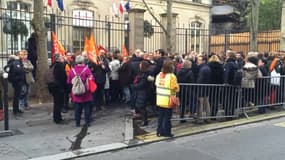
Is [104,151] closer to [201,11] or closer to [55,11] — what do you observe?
[55,11]

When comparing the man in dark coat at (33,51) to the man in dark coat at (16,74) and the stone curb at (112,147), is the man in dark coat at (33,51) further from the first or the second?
the stone curb at (112,147)

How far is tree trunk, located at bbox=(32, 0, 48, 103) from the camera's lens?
11656mm

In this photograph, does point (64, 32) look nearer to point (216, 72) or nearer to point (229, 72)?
point (216, 72)

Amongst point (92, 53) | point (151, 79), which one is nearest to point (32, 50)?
point (92, 53)

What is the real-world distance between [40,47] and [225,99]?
6.13 m

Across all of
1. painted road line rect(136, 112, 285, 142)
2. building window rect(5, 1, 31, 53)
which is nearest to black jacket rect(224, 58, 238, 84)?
painted road line rect(136, 112, 285, 142)

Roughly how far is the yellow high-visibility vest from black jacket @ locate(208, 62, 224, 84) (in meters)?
1.90

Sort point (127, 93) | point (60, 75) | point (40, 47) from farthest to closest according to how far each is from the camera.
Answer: point (40, 47)
point (127, 93)
point (60, 75)

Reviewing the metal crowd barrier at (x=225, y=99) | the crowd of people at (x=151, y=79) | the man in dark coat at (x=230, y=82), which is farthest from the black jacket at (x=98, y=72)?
the man in dark coat at (x=230, y=82)

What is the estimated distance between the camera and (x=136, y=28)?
588 inches

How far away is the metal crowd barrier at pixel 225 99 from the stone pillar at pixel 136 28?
5.74 metres

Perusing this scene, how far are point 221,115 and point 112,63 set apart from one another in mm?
3738

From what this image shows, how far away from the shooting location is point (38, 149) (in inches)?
279

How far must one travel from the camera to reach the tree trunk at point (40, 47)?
1166cm
